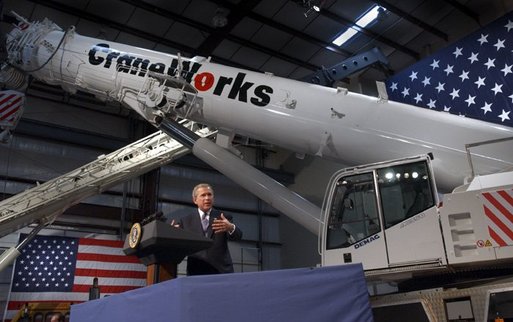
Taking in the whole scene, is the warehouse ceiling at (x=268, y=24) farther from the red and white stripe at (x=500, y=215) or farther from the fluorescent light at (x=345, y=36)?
the red and white stripe at (x=500, y=215)

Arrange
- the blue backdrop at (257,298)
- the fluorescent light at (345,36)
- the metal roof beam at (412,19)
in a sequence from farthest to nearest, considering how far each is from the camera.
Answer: the fluorescent light at (345,36) < the metal roof beam at (412,19) < the blue backdrop at (257,298)

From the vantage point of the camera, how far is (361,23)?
14.8 metres

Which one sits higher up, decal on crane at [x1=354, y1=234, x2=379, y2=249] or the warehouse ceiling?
the warehouse ceiling

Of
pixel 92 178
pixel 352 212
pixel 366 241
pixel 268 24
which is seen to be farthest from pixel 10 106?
pixel 366 241

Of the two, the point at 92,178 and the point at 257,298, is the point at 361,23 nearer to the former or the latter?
the point at 92,178

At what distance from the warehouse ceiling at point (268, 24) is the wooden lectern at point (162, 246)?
9752mm

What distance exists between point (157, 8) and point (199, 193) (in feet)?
32.8

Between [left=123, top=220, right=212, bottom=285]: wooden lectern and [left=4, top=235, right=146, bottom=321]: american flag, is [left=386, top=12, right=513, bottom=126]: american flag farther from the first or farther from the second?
[left=4, top=235, right=146, bottom=321]: american flag

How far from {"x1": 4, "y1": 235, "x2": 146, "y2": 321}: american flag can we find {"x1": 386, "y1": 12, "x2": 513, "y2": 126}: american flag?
1063 cm

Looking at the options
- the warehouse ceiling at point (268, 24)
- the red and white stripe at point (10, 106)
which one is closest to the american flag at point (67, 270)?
the red and white stripe at point (10, 106)

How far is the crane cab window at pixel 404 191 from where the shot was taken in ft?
15.7

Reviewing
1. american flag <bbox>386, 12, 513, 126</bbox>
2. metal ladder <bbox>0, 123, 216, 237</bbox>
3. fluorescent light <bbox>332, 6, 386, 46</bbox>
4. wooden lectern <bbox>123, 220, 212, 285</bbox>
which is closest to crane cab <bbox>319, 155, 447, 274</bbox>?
wooden lectern <bbox>123, 220, 212, 285</bbox>

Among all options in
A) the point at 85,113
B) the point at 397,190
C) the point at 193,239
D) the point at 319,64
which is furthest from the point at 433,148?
the point at 85,113

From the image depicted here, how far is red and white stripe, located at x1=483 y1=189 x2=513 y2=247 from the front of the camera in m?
4.21
